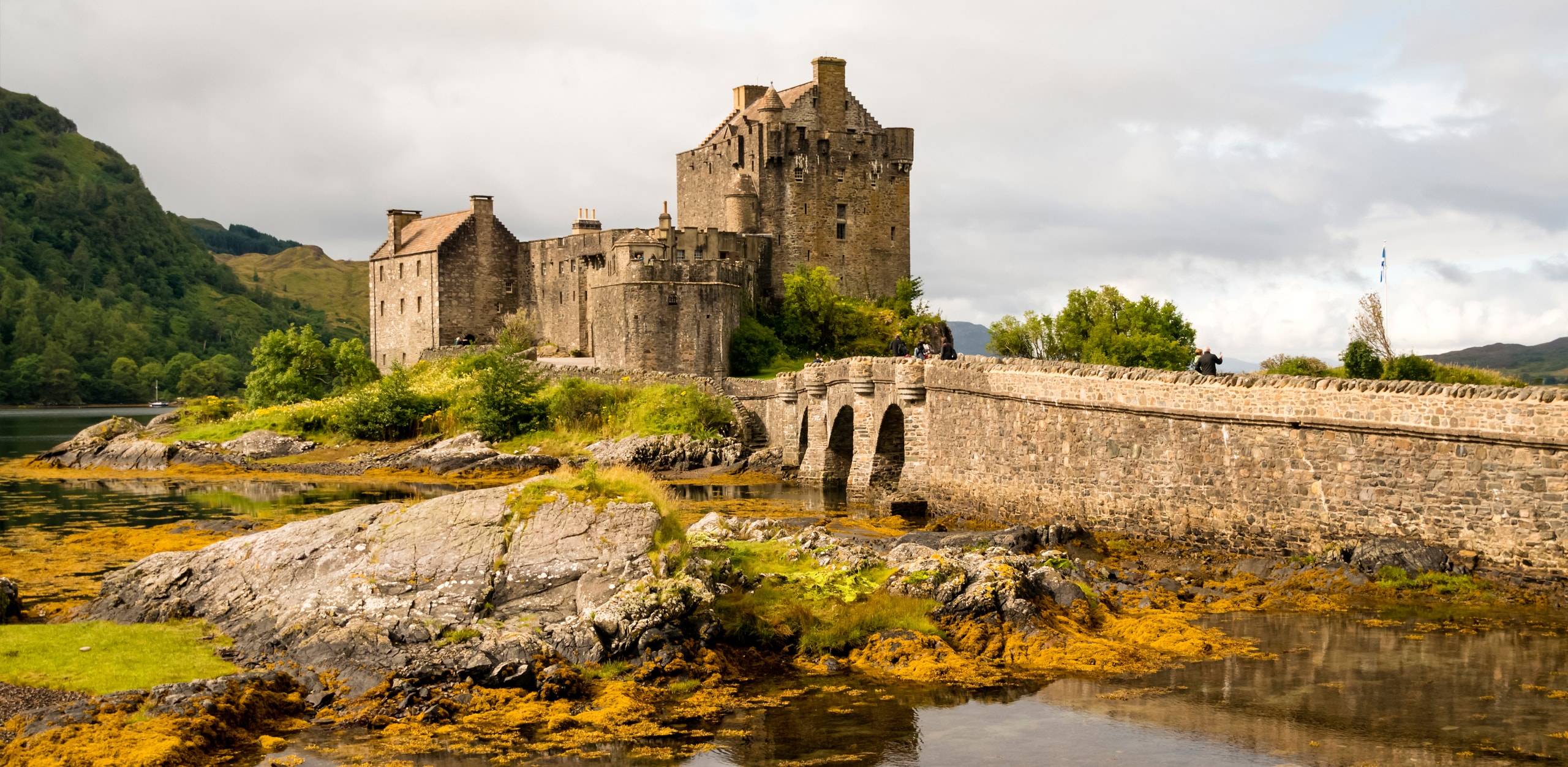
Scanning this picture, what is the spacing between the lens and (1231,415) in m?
24.7

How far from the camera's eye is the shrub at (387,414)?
5409 cm

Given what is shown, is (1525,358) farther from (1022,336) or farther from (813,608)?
(813,608)

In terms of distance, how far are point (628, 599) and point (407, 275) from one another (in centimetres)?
5633

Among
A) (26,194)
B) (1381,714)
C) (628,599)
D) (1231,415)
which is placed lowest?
(1381,714)

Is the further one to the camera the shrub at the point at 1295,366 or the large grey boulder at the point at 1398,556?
the shrub at the point at 1295,366

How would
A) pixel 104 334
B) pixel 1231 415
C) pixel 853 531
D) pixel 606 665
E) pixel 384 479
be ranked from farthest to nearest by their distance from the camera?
pixel 104 334, pixel 384 479, pixel 853 531, pixel 1231 415, pixel 606 665

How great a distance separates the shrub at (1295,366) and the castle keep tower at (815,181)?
19689 mm

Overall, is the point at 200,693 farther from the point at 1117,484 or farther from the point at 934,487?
the point at 934,487

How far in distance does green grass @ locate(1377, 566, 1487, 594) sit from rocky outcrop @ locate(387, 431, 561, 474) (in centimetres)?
3079

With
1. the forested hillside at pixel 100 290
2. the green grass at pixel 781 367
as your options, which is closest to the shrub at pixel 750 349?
the green grass at pixel 781 367

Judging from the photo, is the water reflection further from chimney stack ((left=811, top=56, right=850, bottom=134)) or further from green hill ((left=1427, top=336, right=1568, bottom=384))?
green hill ((left=1427, top=336, right=1568, bottom=384))

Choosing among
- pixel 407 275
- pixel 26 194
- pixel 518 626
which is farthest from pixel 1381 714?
pixel 26 194

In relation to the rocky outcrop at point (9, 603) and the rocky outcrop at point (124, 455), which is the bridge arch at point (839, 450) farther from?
the rocky outcrop at point (124, 455)

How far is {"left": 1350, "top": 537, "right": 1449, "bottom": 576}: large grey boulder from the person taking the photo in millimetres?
21344
